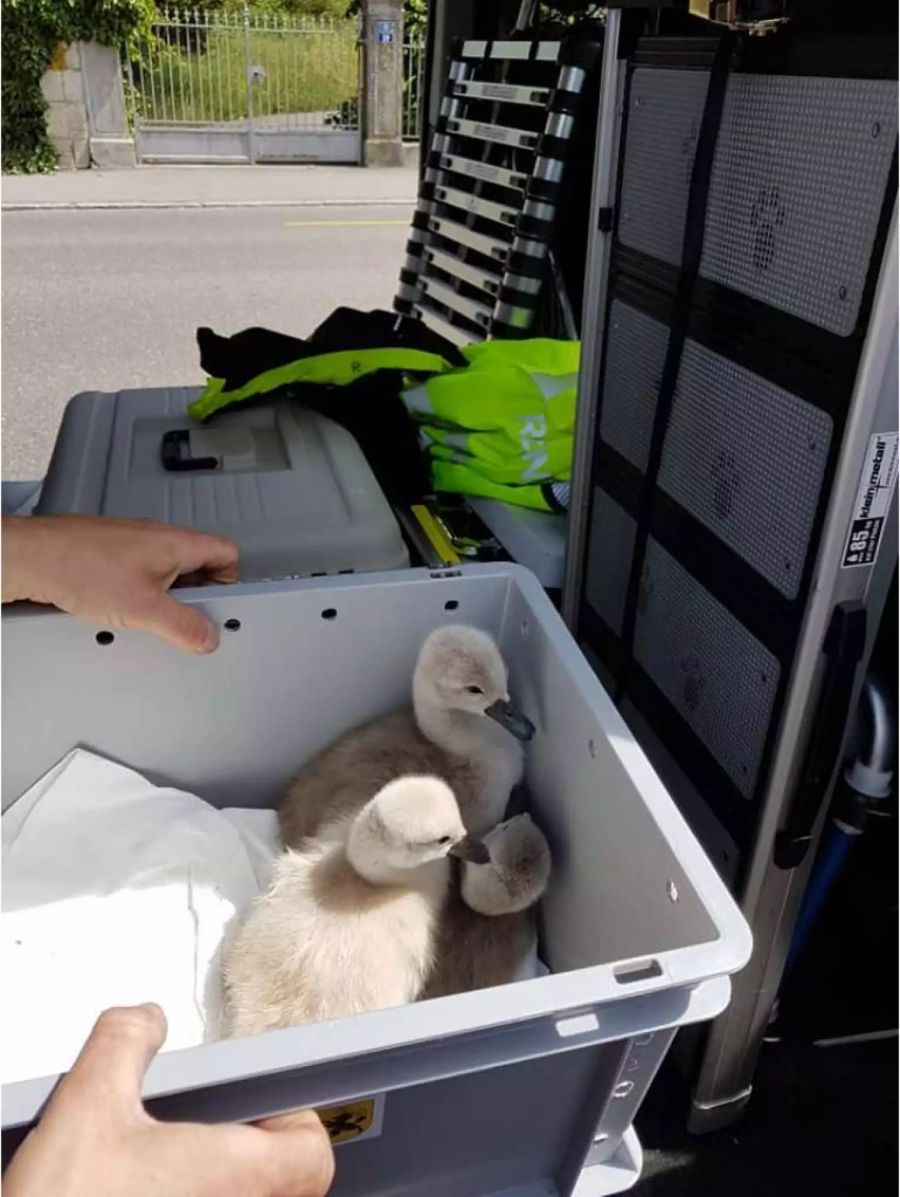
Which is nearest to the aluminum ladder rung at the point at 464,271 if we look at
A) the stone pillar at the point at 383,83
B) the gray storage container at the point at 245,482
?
the gray storage container at the point at 245,482

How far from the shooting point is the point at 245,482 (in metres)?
1.88

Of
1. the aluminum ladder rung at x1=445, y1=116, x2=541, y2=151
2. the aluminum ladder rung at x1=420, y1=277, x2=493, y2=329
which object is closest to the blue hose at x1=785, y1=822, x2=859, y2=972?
the aluminum ladder rung at x1=420, y1=277, x2=493, y2=329

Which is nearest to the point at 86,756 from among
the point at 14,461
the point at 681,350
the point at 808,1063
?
the point at 681,350

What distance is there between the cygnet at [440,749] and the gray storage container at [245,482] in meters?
0.31

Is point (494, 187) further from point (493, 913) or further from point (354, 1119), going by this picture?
point (354, 1119)

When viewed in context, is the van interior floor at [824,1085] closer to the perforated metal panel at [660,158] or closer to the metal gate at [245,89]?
the perforated metal panel at [660,158]

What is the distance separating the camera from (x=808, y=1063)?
1.80 m

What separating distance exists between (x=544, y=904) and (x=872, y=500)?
716mm

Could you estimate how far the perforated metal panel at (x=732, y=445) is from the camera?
1241mm

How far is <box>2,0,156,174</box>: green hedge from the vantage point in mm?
10555

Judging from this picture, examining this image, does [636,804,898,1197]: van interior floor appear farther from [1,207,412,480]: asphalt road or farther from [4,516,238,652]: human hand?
[1,207,412,480]: asphalt road

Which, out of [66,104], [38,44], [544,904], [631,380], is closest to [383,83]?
[66,104]

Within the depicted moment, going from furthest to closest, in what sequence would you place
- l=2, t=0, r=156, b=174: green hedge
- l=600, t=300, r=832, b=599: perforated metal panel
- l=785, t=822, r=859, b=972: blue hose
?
l=2, t=0, r=156, b=174: green hedge
l=785, t=822, r=859, b=972: blue hose
l=600, t=300, r=832, b=599: perforated metal panel

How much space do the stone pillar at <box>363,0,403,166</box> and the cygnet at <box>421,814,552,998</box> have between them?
1131 cm
